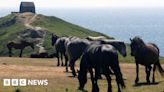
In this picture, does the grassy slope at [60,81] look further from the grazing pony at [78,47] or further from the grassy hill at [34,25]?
the grassy hill at [34,25]

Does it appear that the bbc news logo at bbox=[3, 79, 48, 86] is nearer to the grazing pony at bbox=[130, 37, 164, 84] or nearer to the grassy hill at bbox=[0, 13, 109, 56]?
the grazing pony at bbox=[130, 37, 164, 84]

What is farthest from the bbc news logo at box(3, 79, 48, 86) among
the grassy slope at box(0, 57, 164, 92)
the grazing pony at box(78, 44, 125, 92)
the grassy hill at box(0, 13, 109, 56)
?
the grassy hill at box(0, 13, 109, 56)

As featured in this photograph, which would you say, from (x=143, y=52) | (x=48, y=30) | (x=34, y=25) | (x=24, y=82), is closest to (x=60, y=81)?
(x=24, y=82)

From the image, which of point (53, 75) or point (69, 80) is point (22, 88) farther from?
point (53, 75)

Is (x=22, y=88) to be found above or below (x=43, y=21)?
above

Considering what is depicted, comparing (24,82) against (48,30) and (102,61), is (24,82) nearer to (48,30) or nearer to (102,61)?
(102,61)

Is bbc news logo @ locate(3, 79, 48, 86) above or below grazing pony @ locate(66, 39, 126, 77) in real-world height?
below

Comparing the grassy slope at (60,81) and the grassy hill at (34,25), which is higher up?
the grassy slope at (60,81)

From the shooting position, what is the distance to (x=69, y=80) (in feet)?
123

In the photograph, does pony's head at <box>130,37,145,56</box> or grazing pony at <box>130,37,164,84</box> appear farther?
grazing pony at <box>130,37,164,84</box>

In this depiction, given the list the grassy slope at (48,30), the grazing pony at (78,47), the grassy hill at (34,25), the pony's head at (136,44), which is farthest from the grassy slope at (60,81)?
the grassy hill at (34,25)

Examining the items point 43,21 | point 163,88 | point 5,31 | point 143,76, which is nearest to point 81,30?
point 43,21

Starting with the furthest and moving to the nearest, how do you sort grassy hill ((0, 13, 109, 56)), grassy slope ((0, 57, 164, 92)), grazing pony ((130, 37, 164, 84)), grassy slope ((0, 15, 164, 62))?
grassy hill ((0, 13, 109, 56)), grassy slope ((0, 15, 164, 62)), grazing pony ((130, 37, 164, 84)), grassy slope ((0, 57, 164, 92))

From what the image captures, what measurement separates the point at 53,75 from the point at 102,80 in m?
4.86
